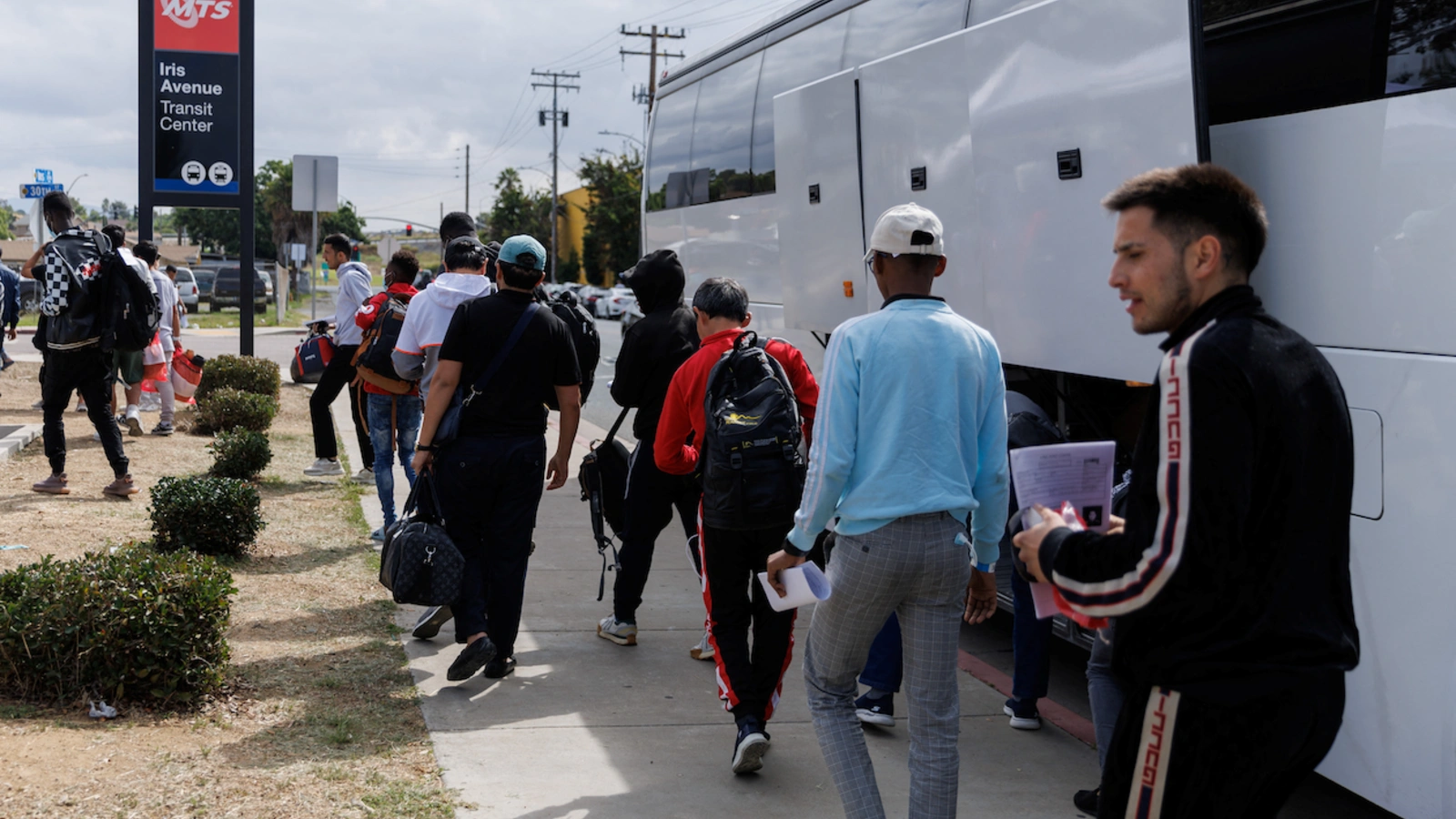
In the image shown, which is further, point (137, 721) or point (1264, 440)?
point (137, 721)

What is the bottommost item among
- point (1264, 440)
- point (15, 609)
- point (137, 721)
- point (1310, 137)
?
point (137, 721)

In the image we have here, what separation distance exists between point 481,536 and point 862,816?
102 inches

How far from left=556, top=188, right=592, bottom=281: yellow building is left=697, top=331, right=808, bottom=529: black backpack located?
78833 millimetres

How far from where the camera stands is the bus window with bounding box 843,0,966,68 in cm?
666

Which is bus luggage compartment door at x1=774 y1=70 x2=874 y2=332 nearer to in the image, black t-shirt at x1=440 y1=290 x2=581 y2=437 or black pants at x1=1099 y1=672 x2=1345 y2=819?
black t-shirt at x1=440 y1=290 x2=581 y2=437

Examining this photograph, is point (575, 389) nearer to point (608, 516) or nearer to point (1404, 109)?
point (608, 516)

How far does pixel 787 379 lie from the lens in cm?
466

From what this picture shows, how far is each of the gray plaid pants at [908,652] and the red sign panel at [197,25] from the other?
13.8 metres

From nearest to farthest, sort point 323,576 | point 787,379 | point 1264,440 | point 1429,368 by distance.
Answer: point 1264,440 → point 1429,368 → point 787,379 → point 323,576

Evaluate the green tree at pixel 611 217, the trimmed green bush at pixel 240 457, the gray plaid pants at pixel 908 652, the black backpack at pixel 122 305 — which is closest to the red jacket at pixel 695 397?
the gray plaid pants at pixel 908 652

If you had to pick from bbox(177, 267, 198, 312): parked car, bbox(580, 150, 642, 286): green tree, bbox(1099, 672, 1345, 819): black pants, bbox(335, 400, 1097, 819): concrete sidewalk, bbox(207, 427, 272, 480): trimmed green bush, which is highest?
bbox(580, 150, 642, 286): green tree

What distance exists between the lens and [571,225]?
8956 cm

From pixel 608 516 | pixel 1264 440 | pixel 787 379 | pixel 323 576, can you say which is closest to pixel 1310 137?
pixel 787 379

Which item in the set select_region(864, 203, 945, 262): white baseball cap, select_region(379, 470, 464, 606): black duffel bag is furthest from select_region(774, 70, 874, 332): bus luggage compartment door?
select_region(864, 203, 945, 262): white baseball cap
